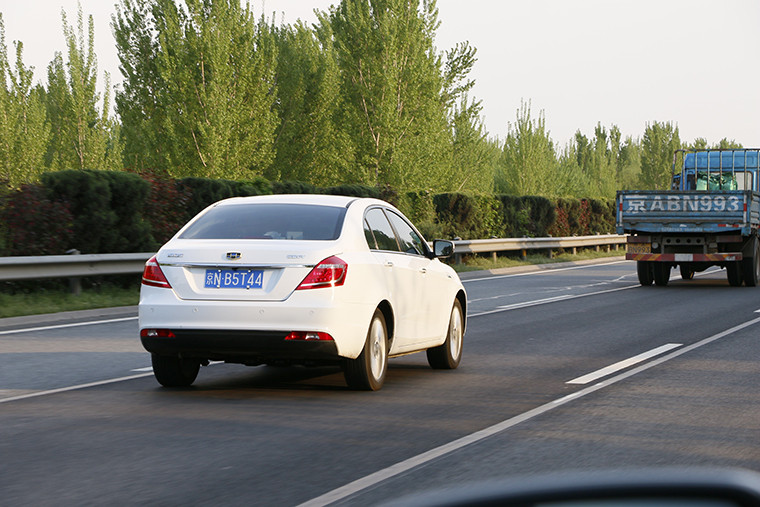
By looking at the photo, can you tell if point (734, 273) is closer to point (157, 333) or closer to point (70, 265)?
point (70, 265)

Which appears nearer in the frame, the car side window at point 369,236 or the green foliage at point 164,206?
the car side window at point 369,236

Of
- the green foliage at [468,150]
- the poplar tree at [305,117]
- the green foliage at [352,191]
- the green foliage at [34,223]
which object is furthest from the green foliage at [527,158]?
the green foliage at [34,223]

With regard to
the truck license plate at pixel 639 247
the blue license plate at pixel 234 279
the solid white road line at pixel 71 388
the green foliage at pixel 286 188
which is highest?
the green foliage at pixel 286 188

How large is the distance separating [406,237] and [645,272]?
49.9ft

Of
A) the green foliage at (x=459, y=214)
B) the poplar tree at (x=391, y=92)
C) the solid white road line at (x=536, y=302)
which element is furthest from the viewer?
the poplar tree at (x=391, y=92)

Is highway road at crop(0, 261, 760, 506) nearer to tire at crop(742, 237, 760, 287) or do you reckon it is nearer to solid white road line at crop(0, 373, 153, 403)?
solid white road line at crop(0, 373, 153, 403)

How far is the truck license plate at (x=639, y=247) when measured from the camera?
24.2 metres

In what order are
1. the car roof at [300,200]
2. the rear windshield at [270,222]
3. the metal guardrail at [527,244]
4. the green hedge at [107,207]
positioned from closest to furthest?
the rear windshield at [270,222] < the car roof at [300,200] < the green hedge at [107,207] < the metal guardrail at [527,244]

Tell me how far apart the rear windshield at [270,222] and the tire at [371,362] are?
0.80 m

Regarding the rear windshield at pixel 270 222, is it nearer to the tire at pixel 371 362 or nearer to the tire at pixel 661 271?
the tire at pixel 371 362

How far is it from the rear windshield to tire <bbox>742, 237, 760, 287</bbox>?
16864 millimetres

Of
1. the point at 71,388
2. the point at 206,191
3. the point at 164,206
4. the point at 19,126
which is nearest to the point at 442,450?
the point at 71,388

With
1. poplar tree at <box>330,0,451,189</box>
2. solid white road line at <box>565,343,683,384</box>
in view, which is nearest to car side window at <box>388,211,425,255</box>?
solid white road line at <box>565,343,683,384</box>

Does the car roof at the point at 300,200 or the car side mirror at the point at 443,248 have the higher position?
the car roof at the point at 300,200
